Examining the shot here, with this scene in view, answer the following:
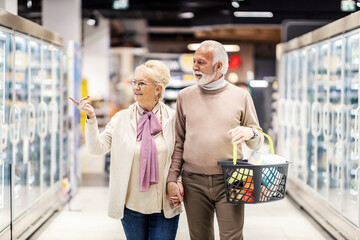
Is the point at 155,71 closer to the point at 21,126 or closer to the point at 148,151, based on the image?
the point at 148,151

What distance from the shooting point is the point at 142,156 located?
2.87 m

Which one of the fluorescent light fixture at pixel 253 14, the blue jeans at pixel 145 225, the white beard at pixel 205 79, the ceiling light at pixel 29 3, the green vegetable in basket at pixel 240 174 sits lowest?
the blue jeans at pixel 145 225

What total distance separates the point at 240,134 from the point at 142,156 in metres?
0.57

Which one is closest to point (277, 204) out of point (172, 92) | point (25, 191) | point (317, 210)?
point (317, 210)

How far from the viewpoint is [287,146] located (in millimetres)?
8844

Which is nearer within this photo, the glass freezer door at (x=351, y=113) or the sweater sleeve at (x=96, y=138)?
the sweater sleeve at (x=96, y=138)

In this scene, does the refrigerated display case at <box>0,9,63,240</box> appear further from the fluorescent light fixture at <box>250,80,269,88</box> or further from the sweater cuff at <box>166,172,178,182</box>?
the fluorescent light fixture at <box>250,80,269,88</box>

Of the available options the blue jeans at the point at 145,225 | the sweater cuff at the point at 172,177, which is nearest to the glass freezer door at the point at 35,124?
the blue jeans at the point at 145,225

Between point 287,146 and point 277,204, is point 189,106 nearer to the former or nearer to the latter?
point 277,204

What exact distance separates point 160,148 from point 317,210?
13.2 ft

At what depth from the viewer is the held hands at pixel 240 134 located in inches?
105

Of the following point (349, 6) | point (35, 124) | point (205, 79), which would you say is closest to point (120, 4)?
point (35, 124)

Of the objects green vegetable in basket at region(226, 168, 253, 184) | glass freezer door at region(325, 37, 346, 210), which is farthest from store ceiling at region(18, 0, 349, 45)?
green vegetable in basket at region(226, 168, 253, 184)

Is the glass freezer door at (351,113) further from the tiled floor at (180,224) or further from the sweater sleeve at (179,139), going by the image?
the sweater sleeve at (179,139)
